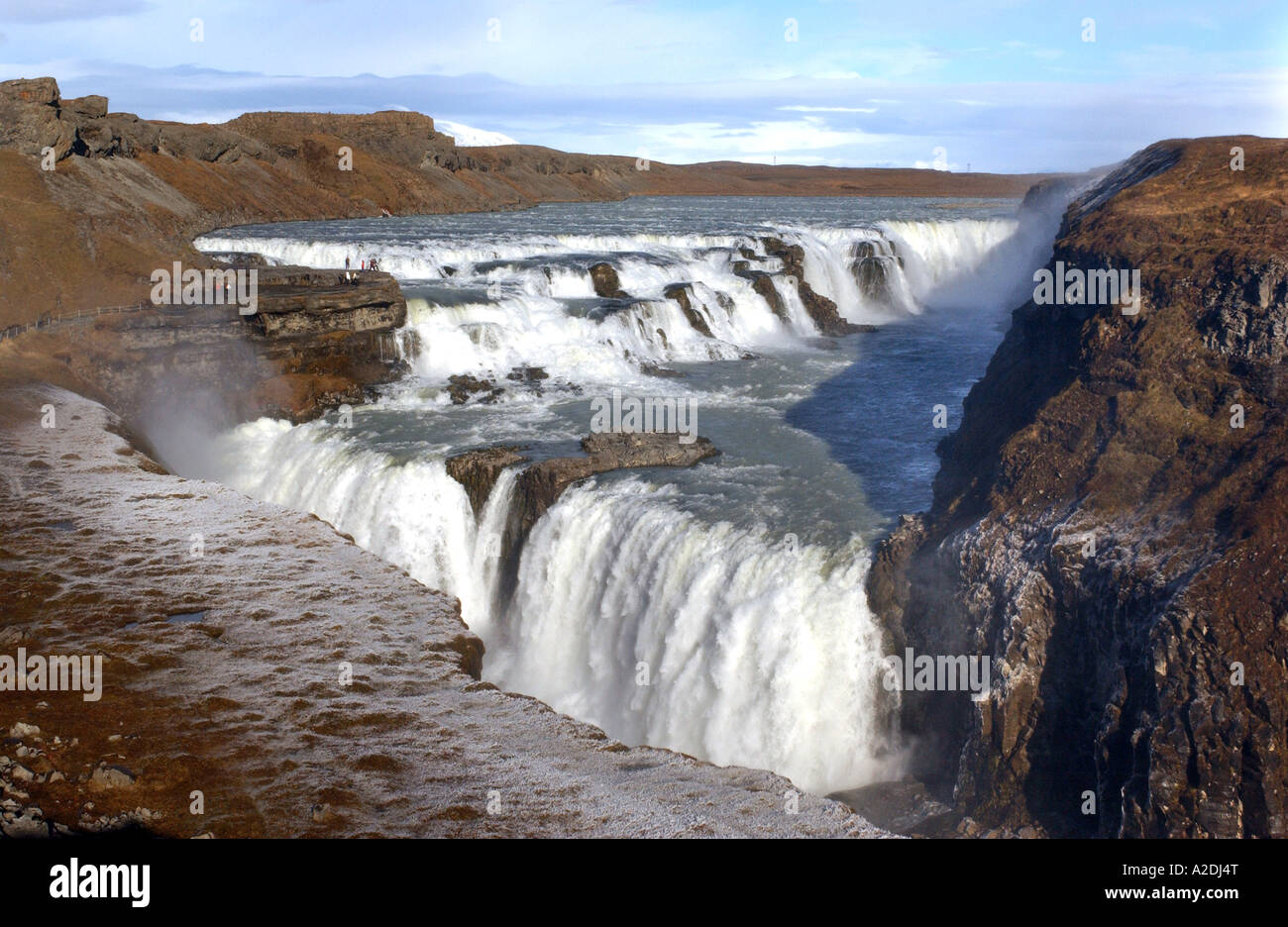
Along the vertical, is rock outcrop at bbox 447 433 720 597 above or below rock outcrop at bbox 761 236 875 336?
below

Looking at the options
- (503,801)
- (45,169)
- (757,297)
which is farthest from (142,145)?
(503,801)

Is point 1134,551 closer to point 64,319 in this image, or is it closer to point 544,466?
point 544,466

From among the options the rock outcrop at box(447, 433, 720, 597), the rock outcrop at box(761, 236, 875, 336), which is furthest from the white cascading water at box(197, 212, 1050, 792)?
the rock outcrop at box(761, 236, 875, 336)

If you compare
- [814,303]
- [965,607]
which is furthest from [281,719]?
[814,303]

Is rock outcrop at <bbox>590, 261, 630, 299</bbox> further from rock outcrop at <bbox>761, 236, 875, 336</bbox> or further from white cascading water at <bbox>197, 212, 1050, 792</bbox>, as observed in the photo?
rock outcrop at <bbox>761, 236, 875, 336</bbox>

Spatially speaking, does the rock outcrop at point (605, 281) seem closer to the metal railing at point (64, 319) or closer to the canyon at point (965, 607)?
the metal railing at point (64, 319)
